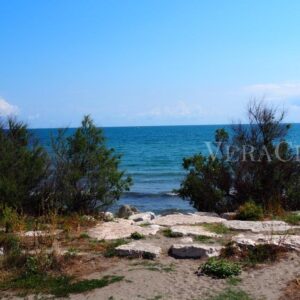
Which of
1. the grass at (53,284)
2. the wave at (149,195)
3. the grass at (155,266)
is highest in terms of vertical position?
the grass at (155,266)

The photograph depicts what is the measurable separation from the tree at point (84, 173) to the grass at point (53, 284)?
15.4 feet

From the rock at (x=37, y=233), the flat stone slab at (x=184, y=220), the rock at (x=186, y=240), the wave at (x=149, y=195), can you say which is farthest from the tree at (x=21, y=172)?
the wave at (x=149, y=195)

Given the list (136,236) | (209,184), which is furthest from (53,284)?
(209,184)

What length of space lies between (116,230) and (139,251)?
74.8 inches

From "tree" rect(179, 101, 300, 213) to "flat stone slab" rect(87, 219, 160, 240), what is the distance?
448 centimetres

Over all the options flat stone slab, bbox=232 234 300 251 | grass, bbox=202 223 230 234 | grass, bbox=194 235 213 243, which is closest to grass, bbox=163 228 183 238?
grass, bbox=194 235 213 243

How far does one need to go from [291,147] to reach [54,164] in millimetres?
6515

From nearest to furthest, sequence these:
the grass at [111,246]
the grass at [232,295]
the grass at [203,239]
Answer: the grass at [232,295] < the grass at [111,246] < the grass at [203,239]

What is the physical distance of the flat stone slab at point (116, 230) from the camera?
843 cm

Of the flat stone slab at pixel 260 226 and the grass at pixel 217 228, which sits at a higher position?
the flat stone slab at pixel 260 226

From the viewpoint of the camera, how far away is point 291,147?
44.8 ft

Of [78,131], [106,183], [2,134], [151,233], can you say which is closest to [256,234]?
[151,233]

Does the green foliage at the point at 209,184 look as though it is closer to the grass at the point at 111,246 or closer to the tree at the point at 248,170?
the tree at the point at 248,170

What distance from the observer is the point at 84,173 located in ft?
37.1
